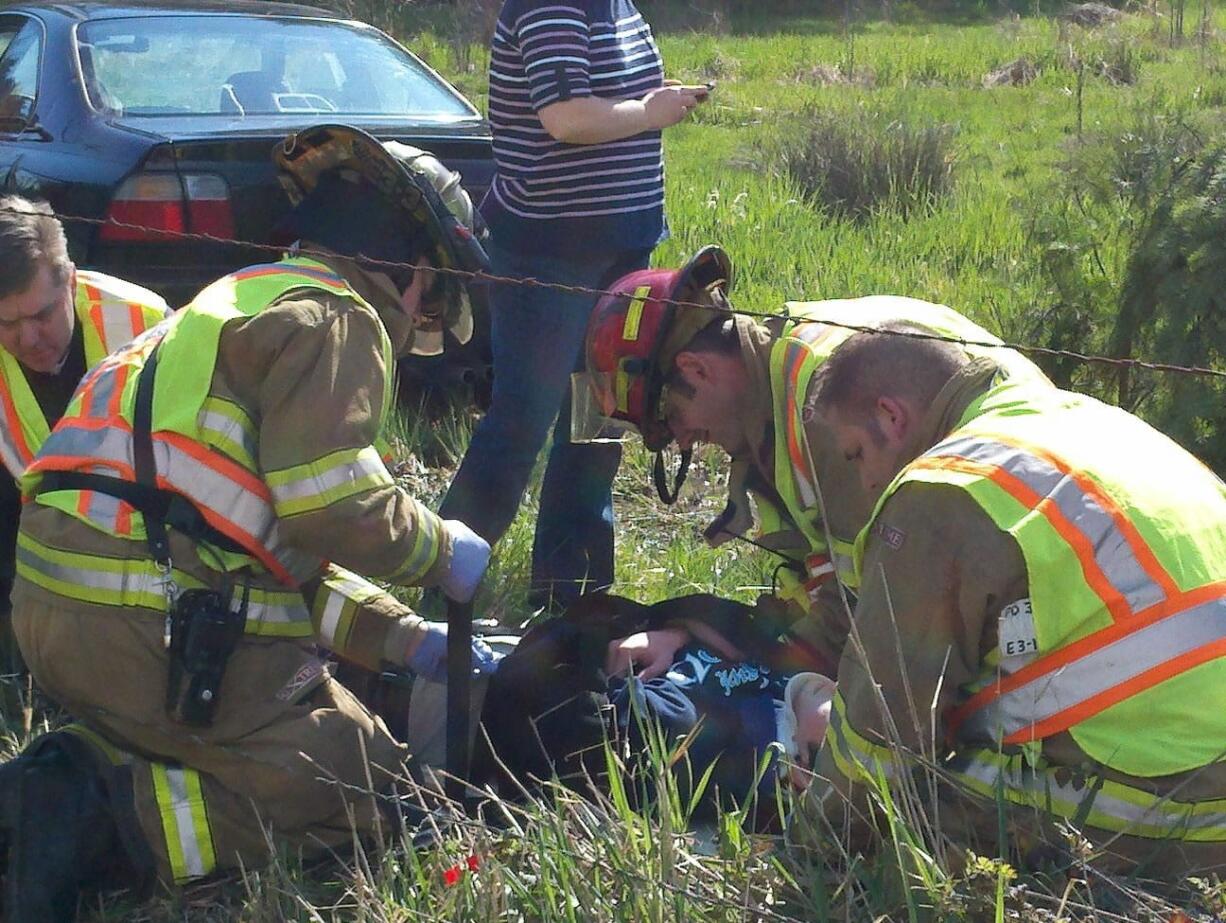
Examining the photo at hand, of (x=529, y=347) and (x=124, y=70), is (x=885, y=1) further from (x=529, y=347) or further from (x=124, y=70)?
(x=529, y=347)

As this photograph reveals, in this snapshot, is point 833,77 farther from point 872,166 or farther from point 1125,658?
point 1125,658

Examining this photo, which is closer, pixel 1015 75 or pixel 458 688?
pixel 458 688

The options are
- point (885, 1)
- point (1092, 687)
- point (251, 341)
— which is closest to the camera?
point (1092, 687)

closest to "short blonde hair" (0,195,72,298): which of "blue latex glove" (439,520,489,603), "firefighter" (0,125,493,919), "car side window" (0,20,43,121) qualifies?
"firefighter" (0,125,493,919)

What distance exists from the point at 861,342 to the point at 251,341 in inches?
42.3

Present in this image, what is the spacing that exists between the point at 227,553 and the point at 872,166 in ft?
22.8

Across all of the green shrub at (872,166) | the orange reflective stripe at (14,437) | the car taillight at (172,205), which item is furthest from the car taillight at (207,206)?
the green shrub at (872,166)

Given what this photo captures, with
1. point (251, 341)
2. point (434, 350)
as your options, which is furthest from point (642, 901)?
point (434, 350)

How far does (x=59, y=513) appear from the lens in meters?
2.93

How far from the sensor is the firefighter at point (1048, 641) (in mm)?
2195

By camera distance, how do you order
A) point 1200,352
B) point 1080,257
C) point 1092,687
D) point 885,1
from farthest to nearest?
1. point 885,1
2. point 1080,257
3. point 1200,352
4. point 1092,687

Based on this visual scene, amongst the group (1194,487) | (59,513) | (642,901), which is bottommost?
(642,901)

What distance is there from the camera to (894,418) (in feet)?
8.28

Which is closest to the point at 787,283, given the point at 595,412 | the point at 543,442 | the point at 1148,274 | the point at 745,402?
the point at 1148,274
